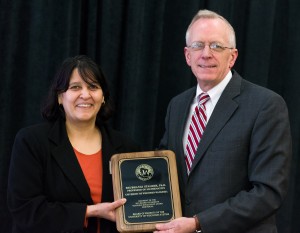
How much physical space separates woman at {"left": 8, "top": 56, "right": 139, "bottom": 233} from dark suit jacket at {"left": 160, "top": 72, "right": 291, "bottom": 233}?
0.40 metres

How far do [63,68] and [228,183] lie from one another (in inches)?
38.8

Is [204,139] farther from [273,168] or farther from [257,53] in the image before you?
[257,53]

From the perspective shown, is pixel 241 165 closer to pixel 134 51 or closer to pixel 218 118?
pixel 218 118

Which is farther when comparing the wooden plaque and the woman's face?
the woman's face

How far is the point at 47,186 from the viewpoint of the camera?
2.25 m

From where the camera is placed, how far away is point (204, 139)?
2199 mm

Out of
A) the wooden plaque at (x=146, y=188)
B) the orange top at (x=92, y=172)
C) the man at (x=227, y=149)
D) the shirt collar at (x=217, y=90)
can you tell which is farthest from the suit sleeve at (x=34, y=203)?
the shirt collar at (x=217, y=90)

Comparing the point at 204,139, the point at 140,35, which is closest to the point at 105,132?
the point at 204,139

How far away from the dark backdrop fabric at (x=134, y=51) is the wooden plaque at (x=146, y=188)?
40.1 inches

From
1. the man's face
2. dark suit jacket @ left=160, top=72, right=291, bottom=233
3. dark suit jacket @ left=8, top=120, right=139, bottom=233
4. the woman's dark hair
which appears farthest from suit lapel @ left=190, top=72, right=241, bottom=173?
the woman's dark hair

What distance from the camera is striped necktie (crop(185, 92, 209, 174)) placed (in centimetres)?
228

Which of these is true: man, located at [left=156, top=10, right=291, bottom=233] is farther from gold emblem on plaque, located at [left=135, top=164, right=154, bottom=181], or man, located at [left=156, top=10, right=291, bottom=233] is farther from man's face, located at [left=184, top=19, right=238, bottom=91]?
gold emblem on plaque, located at [left=135, top=164, right=154, bottom=181]

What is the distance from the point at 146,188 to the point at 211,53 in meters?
0.72

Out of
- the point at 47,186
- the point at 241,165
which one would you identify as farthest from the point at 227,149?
the point at 47,186
